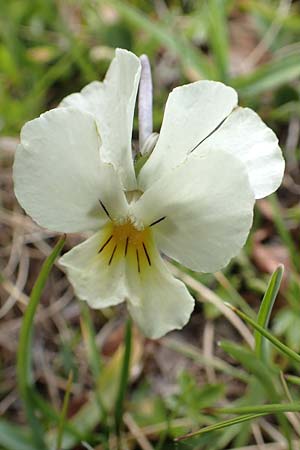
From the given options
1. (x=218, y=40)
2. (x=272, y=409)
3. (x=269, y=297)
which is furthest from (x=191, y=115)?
(x=218, y=40)

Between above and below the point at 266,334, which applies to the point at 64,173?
above

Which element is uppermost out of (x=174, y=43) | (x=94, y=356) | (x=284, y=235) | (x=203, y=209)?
(x=203, y=209)

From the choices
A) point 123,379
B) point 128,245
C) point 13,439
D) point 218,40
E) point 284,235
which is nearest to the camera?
point 128,245

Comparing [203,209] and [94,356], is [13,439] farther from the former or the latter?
[203,209]

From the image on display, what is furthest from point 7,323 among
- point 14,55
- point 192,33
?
point 192,33

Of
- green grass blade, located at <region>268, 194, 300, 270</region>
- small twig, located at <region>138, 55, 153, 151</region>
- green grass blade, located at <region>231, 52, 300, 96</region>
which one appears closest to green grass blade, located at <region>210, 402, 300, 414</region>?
small twig, located at <region>138, 55, 153, 151</region>

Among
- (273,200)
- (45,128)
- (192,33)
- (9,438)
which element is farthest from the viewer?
(192,33)

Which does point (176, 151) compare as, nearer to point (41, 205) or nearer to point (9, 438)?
point (41, 205)
